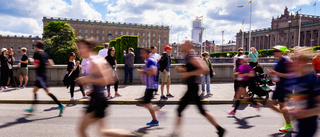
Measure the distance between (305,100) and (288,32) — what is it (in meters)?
107

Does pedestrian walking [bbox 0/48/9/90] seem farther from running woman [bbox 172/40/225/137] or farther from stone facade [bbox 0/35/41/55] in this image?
stone facade [bbox 0/35/41/55]

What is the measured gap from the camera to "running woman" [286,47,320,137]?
3045mm

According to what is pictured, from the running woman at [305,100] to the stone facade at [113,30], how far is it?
101 metres

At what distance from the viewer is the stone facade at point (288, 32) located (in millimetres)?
88375

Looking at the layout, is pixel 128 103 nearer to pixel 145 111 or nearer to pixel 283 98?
pixel 145 111

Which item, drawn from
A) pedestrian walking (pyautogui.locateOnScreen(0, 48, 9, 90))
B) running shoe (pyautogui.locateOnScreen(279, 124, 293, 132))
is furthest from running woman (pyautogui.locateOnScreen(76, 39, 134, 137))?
pedestrian walking (pyautogui.locateOnScreen(0, 48, 9, 90))

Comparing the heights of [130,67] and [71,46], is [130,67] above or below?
below

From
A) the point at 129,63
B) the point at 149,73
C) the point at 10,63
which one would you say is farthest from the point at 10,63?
the point at 149,73

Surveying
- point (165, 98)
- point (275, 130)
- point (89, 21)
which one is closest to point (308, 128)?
point (275, 130)

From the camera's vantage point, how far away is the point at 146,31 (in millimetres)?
118250

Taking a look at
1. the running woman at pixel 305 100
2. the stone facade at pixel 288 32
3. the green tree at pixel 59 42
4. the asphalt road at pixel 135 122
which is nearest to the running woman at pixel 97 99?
the asphalt road at pixel 135 122

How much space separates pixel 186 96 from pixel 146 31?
11568cm

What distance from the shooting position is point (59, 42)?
5325 cm

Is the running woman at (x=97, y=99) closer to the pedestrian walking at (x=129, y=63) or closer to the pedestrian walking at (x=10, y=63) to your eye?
the pedestrian walking at (x=129, y=63)
